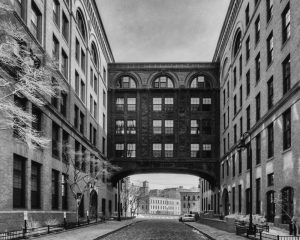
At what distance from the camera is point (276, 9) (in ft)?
104

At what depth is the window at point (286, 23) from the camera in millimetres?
29578

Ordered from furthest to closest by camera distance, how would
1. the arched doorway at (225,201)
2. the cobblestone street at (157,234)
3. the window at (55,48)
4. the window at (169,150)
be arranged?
the window at (169,150), the arched doorway at (225,201), the window at (55,48), the cobblestone street at (157,234)

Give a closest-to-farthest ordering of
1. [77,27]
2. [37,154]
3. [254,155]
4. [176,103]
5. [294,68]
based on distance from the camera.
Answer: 1. [294,68]
2. [37,154]
3. [254,155]
4. [77,27]
5. [176,103]

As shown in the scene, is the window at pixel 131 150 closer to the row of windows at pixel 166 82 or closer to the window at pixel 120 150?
the window at pixel 120 150

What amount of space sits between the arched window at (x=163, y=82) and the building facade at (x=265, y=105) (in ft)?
39.5

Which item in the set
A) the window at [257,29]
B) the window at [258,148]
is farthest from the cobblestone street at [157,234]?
the window at [257,29]

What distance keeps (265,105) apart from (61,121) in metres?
16.5

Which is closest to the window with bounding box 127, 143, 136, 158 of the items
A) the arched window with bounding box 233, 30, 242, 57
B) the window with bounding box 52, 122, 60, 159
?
the arched window with bounding box 233, 30, 242, 57

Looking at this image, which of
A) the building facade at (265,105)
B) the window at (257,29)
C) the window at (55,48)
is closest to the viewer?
the building facade at (265,105)

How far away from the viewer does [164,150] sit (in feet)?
210

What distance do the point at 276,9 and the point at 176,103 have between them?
3393 cm

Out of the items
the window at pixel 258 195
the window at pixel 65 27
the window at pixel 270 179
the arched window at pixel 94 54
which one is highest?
the arched window at pixel 94 54

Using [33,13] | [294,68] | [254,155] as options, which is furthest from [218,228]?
[33,13]

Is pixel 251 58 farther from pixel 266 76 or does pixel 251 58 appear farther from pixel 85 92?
pixel 85 92
